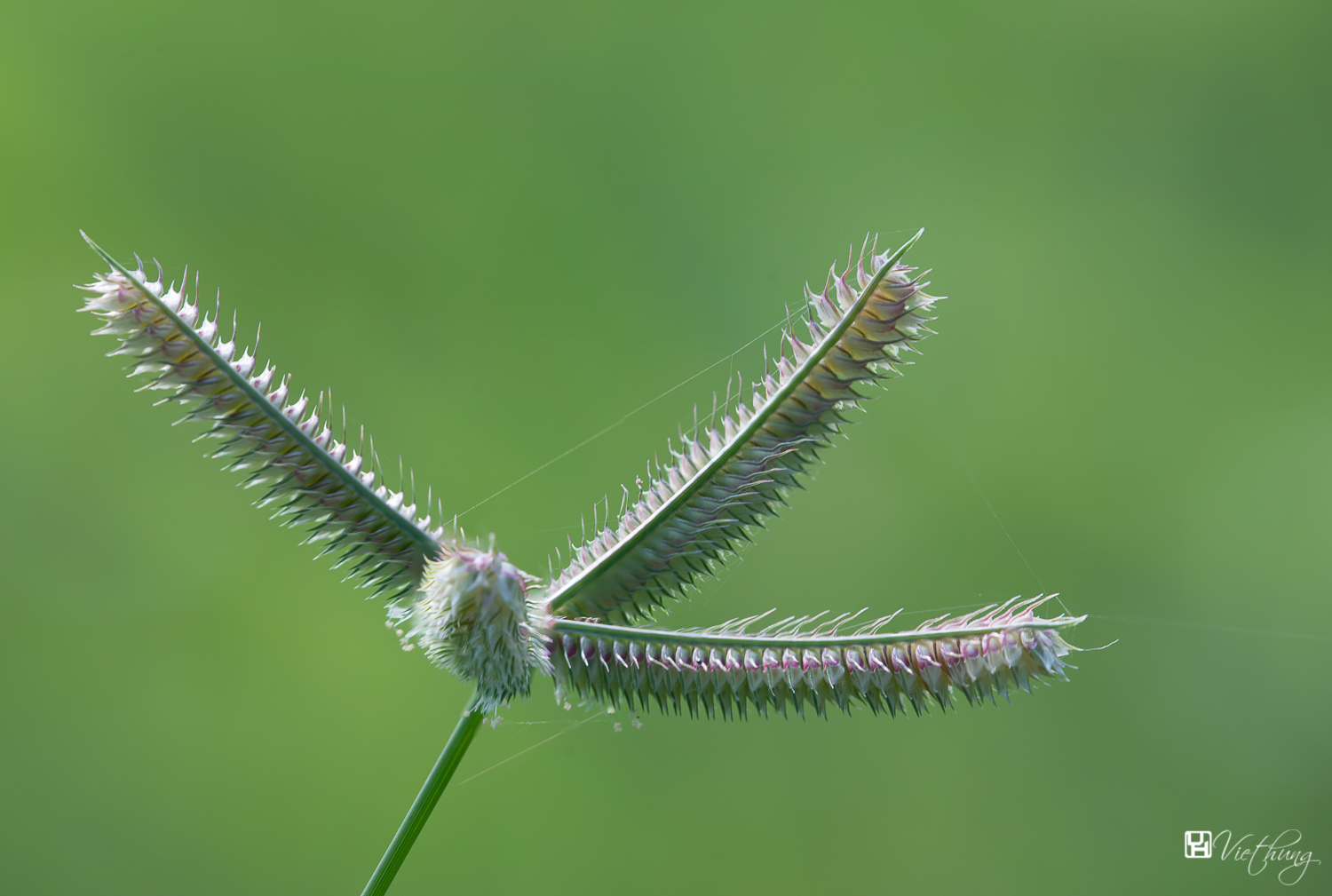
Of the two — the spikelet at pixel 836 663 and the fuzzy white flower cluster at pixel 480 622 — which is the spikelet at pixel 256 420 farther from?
the spikelet at pixel 836 663

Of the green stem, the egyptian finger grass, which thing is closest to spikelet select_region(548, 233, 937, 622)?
the egyptian finger grass

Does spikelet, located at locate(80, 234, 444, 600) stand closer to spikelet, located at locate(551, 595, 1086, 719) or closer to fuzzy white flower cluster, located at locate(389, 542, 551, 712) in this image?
fuzzy white flower cluster, located at locate(389, 542, 551, 712)

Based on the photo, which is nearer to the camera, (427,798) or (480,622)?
(480,622)

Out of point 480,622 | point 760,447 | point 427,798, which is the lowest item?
point 427,798

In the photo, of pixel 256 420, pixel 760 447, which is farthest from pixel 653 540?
pixel 256 420

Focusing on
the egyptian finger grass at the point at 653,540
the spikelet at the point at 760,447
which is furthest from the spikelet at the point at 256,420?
the spikelet at the point at 760,447

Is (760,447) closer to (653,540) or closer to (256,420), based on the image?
(653,540)

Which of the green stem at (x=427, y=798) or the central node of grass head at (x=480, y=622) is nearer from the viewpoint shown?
the central node of grass head at (x=480, y=622)
